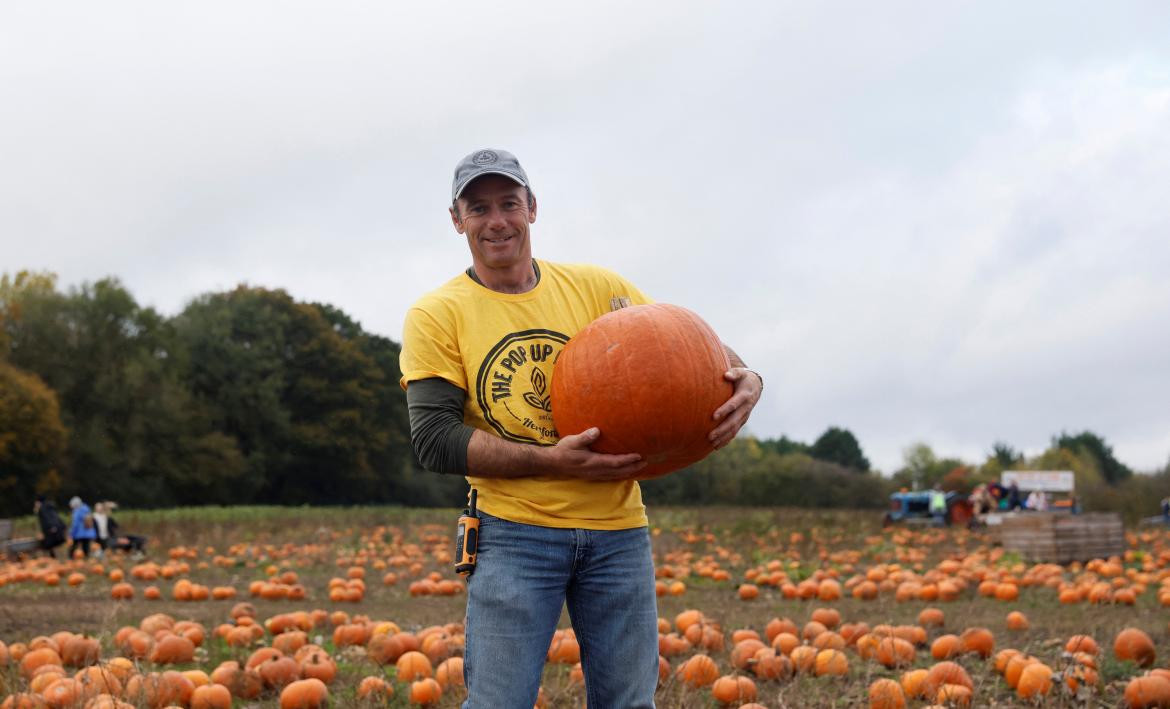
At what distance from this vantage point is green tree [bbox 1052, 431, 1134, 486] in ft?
237

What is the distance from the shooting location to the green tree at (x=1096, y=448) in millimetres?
72188

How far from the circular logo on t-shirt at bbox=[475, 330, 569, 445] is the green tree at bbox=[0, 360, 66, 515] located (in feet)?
121

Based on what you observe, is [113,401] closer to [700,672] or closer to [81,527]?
[81,527]

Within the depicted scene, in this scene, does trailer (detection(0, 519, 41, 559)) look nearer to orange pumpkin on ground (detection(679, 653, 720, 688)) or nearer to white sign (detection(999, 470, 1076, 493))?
orange pumpkin on ground (detection(679, 653, 720, 688))

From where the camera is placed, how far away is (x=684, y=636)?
228 inches

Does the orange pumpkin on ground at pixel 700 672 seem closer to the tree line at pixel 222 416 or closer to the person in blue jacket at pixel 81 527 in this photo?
the person in blue jacket at pixel 81 527

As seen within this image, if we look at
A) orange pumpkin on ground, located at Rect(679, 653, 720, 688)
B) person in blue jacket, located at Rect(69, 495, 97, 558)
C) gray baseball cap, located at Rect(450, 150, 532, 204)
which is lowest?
orange pumpkin on ground, located at Rect(679, 653, 720, 688)

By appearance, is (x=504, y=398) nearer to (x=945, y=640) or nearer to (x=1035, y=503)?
(x=945, y=640)

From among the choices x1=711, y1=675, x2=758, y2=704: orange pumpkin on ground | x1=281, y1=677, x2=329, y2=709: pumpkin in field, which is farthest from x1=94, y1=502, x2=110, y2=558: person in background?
x1=711, y1=675, x2=758, y2=704: orange pumpkin on ground

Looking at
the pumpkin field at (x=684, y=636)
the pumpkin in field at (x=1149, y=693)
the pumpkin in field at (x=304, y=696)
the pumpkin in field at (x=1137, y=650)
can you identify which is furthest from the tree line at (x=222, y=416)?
the pumpkin in field at (x=304, y=696)

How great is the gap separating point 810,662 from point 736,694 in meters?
0.77

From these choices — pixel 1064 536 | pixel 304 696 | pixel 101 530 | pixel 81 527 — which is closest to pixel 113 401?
pixel 101 530

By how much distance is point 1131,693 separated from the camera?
4.14m

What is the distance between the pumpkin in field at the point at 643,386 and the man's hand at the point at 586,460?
61 millimetres
